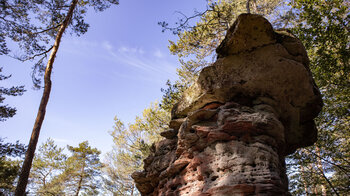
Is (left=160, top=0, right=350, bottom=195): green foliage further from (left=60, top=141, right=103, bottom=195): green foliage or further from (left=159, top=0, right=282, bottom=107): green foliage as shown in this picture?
(left=60, top=141, right=103, bottom=195): green foliage

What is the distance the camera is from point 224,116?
5434 millimetres

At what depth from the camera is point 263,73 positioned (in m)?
5.84

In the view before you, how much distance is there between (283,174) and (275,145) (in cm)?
97

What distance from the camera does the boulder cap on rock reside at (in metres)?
5.71

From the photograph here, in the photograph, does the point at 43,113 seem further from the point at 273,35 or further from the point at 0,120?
the point at 273,35

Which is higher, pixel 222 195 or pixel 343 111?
pixel 343 111

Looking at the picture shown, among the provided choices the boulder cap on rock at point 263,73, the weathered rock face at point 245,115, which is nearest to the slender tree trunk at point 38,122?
the weathered rock face at point 245,115

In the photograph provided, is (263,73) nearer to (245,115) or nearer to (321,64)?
(245,115)

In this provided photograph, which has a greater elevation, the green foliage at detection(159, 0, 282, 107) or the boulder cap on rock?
the green foliage at detection(159, 0, 282, 107)

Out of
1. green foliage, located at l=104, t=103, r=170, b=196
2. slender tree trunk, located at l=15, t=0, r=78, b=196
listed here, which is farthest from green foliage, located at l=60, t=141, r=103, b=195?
slender tree trunk, located at l=15, t=0, r=78, b=196

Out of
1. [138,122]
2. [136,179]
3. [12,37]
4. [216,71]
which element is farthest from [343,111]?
[12,37]

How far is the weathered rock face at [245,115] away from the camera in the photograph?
4.73 meters

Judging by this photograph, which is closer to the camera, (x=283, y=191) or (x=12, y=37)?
(x=283, y=191)

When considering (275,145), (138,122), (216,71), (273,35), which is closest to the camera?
(275,145)
